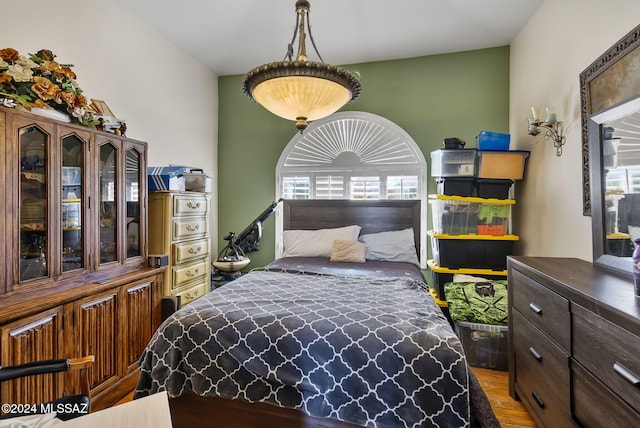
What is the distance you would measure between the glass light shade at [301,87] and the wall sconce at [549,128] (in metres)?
1.51

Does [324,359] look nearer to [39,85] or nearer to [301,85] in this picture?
[301,85]

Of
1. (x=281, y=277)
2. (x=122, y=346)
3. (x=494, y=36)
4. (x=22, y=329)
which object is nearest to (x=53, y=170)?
(x=22, y=329)

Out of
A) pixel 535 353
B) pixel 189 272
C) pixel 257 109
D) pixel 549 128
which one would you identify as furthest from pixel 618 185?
pixel 257 109

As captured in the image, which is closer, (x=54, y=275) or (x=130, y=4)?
(x=54, y=275)

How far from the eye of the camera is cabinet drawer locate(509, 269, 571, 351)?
1.38m

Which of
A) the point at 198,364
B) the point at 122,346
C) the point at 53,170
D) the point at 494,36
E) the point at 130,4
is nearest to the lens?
the point at 198,364

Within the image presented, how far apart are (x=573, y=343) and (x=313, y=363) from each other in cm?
112

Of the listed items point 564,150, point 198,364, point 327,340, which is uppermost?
point 564,150

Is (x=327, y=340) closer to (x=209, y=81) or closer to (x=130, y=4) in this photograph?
(x=130, y=4)

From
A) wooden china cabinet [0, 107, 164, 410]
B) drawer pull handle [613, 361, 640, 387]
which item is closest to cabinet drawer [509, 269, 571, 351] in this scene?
drawer pull handle [613, 361, 640, 387]

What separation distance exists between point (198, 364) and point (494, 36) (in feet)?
Answer: 12.4

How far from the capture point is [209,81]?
399 cm

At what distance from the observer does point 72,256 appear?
1.93 meters

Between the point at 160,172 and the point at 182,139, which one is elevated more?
the point at 182,139
